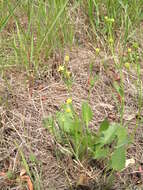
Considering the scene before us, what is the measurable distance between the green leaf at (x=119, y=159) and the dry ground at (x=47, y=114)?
0.13 meters

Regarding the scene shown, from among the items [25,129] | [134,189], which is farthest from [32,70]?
[134,189]

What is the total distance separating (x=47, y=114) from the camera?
5.20 feet

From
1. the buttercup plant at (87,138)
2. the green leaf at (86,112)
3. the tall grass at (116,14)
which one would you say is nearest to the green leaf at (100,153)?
the buttercup plant at (87,138)

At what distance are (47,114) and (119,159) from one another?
0.48 m

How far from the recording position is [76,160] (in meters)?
1.37

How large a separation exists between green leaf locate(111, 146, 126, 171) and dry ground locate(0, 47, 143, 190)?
4.9 inches

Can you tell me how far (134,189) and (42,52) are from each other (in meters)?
0.91

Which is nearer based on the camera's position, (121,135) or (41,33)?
(121,135)

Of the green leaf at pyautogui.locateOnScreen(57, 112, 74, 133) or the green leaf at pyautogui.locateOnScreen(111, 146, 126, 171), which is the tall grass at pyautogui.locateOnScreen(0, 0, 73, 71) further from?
the green leaf at pyautogui.locateOnScreen(111, 146, 126, 171)

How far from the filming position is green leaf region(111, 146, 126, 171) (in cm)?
124

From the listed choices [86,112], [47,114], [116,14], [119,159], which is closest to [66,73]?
[86,112]

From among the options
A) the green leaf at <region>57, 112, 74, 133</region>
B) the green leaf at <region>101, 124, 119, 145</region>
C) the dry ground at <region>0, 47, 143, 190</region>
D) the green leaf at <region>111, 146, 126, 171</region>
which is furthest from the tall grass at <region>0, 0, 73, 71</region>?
the green leaf at <region>111, 146, 126, 171</region>

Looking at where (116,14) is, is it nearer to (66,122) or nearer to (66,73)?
(66,73)

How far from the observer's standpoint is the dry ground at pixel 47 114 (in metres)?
1.35
